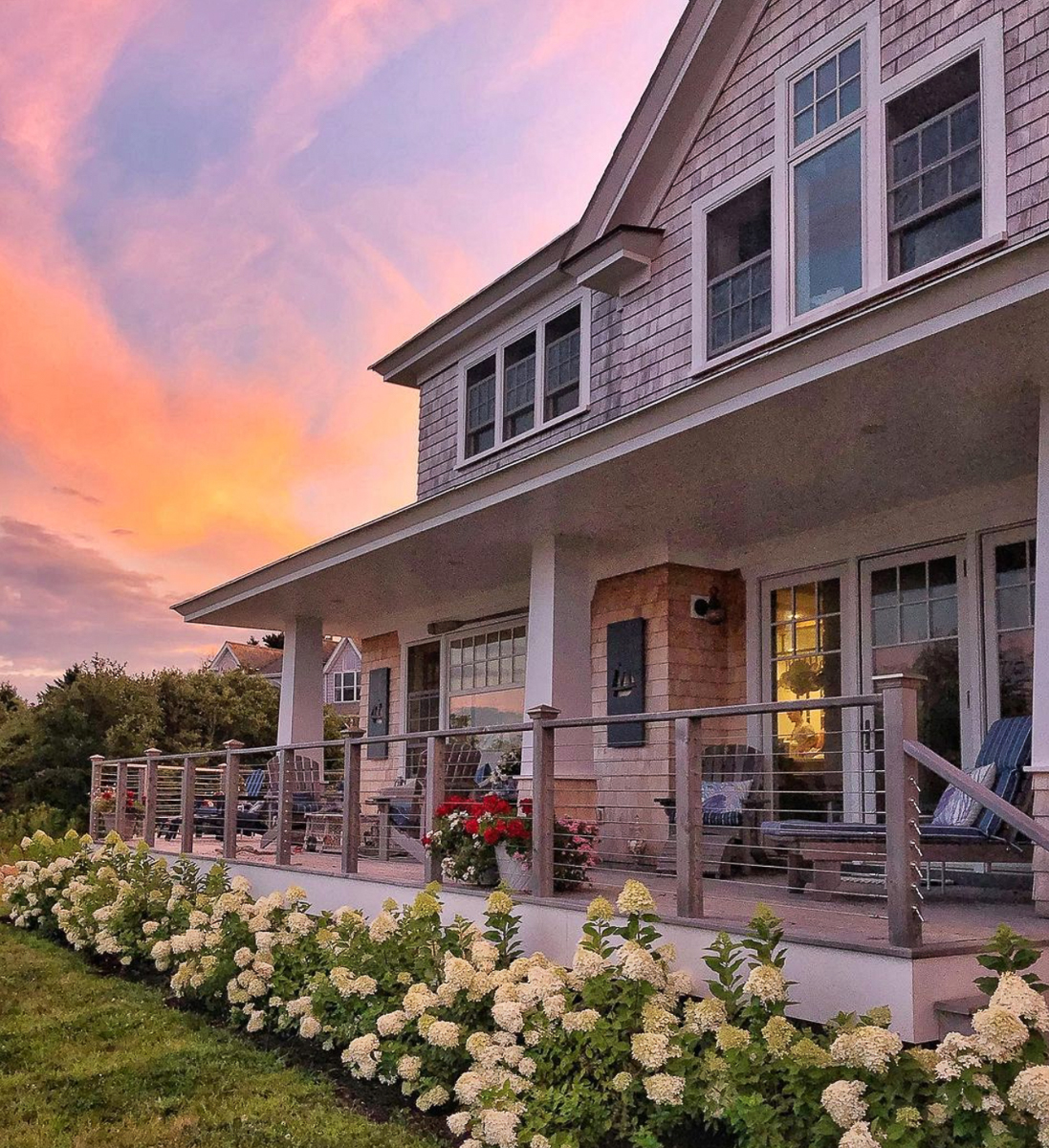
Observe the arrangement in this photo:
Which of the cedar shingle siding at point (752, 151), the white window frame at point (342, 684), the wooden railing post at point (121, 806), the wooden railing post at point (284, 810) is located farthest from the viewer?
the white window frame at point (342, 684)

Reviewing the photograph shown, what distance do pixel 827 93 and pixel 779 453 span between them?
314 cm

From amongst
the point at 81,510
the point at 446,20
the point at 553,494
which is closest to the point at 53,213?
the point at 446,20

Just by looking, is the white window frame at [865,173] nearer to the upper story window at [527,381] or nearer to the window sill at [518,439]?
the window sill at [518,439]

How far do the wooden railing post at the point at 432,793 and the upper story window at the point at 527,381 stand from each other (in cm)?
431

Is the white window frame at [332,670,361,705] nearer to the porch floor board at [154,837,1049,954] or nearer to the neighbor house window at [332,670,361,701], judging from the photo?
the neighbor house window at [332,670,361,701]

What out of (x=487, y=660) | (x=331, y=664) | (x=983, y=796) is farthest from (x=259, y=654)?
(x=983, y=796)

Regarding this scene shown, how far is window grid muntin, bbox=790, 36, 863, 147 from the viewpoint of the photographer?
7.98m

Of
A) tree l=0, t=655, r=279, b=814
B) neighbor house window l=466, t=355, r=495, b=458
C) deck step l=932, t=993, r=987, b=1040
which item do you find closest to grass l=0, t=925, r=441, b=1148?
deck step l=932, t=993, r=987, b=1040

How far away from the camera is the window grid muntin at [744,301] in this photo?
862cm

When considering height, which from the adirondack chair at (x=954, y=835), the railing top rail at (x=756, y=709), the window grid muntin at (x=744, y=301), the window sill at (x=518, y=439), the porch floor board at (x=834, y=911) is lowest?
the porch floor board at (x=834, y=911)

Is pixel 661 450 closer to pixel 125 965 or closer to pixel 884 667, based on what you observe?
pixel 884 667

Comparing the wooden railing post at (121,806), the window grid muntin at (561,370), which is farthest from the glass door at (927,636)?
the wooden railing post at (121,806)

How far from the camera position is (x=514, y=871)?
6.52 m

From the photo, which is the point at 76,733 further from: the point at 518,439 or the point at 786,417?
the point at 786,417
